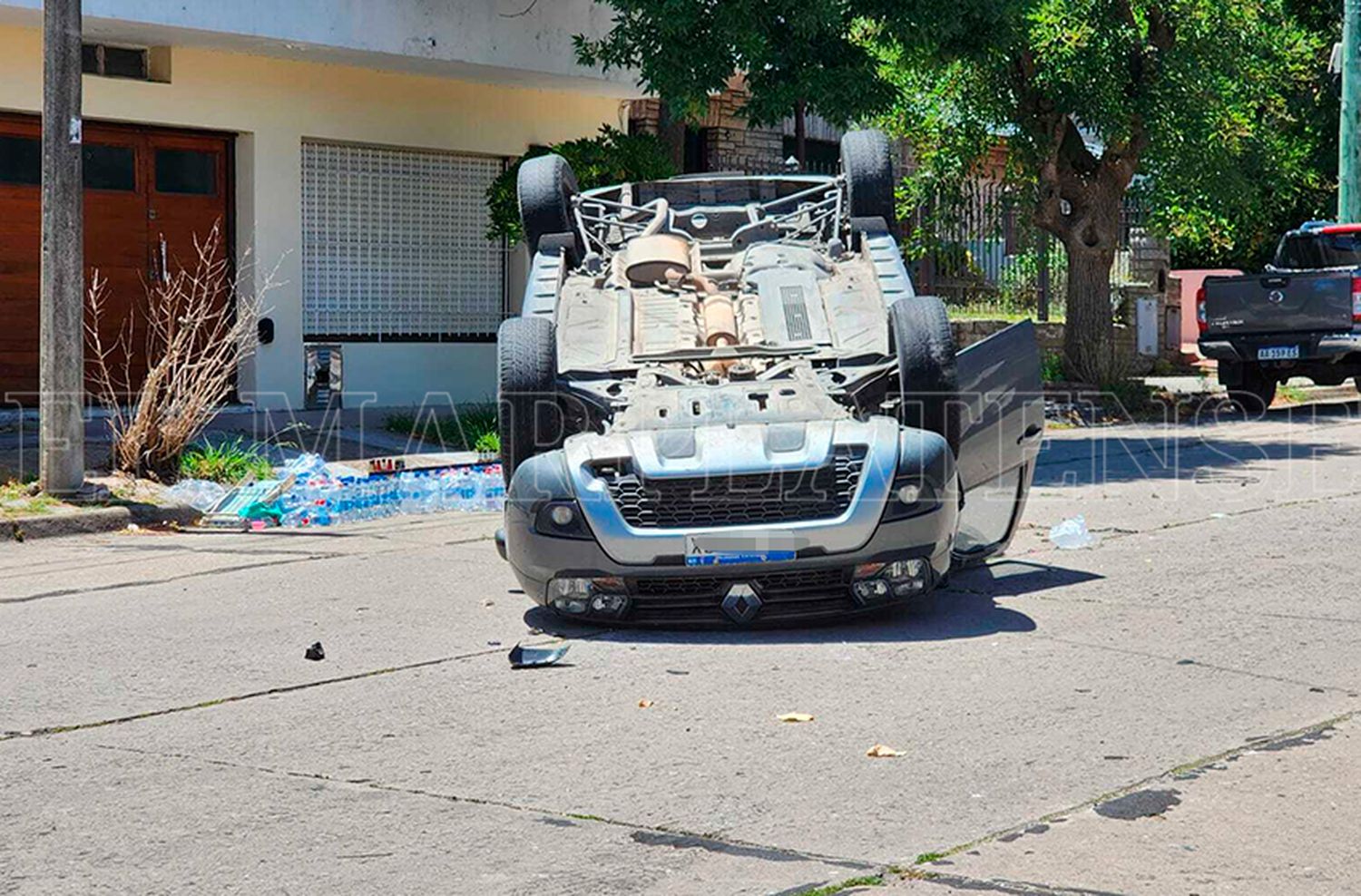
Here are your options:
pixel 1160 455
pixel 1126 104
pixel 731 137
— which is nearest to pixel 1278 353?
pixel 1126 104

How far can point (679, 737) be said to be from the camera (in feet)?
20.6

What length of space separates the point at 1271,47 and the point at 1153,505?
9.67m

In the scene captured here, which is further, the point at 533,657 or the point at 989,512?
the point at 989,512

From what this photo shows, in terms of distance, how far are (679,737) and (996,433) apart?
328cm

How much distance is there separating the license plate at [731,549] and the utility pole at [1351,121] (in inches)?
688

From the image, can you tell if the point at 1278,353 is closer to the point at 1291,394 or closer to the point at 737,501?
the point at 1291,394

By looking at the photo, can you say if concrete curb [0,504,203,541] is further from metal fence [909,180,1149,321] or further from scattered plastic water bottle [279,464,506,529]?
metal fence [909,180,1149,321]

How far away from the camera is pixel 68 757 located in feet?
19.7

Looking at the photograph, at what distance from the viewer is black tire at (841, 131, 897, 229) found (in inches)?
404

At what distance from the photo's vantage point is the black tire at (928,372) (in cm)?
843

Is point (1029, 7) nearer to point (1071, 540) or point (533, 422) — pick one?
point (1071, 540)

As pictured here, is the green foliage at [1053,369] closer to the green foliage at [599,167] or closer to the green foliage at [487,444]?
the green foliage at [599,167]

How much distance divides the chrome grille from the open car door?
1222mm

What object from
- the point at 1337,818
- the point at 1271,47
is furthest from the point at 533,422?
the point at 1271,47
